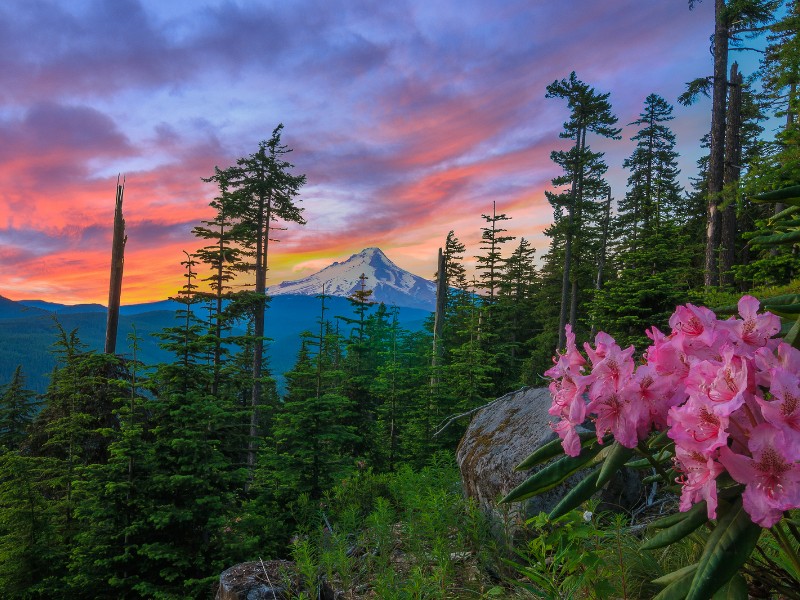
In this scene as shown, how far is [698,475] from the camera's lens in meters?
0.93

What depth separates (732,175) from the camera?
20.6 m

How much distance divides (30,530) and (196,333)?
4.21 meters

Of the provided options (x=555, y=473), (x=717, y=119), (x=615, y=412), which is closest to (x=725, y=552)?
(x=615, y=412)

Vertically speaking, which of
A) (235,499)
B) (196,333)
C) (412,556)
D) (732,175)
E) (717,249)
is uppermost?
(732,175)

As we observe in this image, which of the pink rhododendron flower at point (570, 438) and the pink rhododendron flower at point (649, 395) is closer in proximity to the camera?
the pink rhododendron flower at point (649, 395)

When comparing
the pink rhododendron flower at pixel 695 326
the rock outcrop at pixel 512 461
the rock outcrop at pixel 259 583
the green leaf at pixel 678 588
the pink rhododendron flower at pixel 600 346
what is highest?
the pink rhododendron flower at pixel 695 326

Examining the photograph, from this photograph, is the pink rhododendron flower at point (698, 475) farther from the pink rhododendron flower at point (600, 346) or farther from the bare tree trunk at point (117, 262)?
the bare tree trunk at point (117, 262)

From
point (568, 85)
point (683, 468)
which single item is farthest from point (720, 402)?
point (568, 85)

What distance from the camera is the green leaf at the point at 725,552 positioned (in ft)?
2.96

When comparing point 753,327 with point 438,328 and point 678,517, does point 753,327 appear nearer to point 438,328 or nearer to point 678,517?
point 678,517

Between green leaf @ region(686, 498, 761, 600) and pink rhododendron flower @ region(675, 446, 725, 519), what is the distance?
5 cm

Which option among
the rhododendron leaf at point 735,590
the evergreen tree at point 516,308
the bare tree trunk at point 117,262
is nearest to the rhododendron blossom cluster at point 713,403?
the rhododendron leaf at point 735,590

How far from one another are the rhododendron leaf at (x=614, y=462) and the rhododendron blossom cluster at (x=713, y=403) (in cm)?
8

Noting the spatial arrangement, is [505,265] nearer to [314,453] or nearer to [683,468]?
[314,453]
